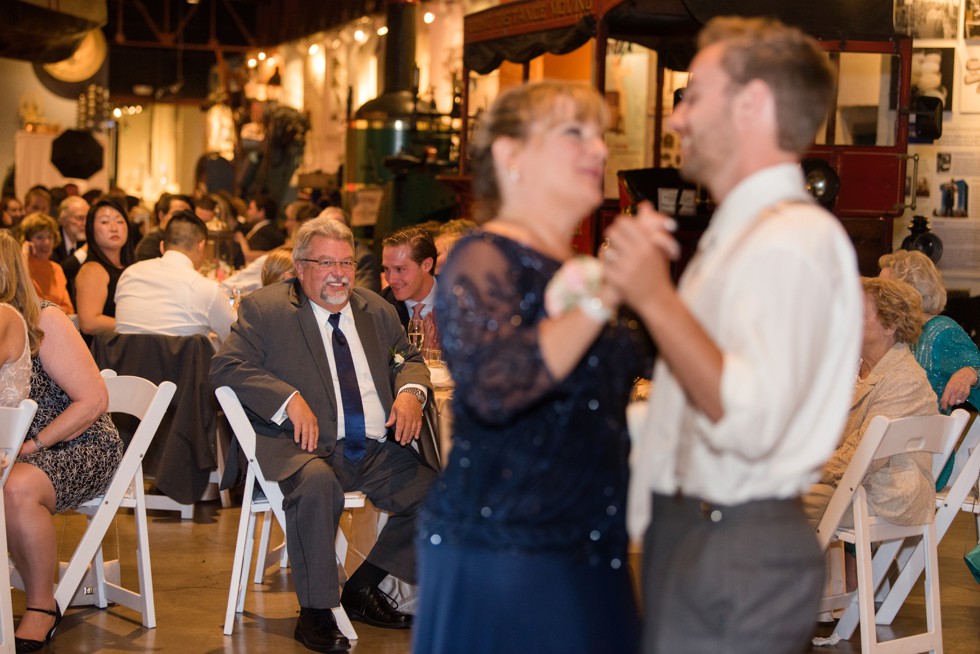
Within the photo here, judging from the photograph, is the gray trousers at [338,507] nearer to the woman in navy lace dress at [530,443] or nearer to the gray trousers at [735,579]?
the woman in navy lace dress at [530,443]

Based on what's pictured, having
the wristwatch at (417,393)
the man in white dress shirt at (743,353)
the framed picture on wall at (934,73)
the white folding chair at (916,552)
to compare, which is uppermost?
the framed picture on wall at (934,73)

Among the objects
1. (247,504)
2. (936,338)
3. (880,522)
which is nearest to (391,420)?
(247,504)

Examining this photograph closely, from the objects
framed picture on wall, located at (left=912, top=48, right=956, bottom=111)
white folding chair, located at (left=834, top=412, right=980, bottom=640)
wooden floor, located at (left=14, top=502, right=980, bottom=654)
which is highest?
framed picture on wall, located at (left=912, top=48, right=956, bottom=111)

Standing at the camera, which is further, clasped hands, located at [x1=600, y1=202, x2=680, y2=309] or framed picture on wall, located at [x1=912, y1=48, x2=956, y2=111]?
framed picture on wall, located at [x1=912, y1=48, x2=956, y2=111]

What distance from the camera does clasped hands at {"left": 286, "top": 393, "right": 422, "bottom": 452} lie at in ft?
13.9

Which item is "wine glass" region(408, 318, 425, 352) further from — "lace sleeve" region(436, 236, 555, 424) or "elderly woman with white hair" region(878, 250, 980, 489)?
"lace sleeve" region(436, 236, 555, 424)

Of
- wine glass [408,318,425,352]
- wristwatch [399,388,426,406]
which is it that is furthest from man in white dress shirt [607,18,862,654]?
wine glass [408,318,425,352]

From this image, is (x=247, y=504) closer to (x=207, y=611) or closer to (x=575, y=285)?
(x=207, y=611)

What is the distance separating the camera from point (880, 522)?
4.09 metres

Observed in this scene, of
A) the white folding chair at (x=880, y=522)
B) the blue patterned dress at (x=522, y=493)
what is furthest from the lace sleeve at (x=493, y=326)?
the white folding chair at (x=880, y=522)

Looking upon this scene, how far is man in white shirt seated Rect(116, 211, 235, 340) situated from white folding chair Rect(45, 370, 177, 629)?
4.96ft

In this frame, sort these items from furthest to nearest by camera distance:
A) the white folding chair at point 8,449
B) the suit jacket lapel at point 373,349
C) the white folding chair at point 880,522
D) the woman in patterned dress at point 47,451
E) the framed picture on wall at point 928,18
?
the framed picture on wall at point 928,18 < the suit jacket lapel at point 373,349 < the woman in patterned dress at point 47,451 < the white folding chair at point 880,522 < the white folding chair at point 8,449

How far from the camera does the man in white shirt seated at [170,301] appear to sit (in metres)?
5.99

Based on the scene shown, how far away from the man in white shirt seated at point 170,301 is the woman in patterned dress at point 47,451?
1776 mm
